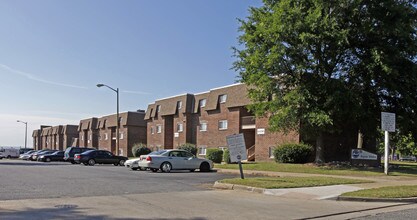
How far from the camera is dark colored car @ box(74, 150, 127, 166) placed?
37188mm

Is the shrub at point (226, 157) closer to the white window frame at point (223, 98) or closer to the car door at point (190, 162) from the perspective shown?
the white window frame at point (223, 98)

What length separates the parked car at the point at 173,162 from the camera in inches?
1019

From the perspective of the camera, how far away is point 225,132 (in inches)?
1827

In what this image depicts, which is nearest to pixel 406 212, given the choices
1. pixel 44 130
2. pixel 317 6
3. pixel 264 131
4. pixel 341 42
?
pixel 341 42

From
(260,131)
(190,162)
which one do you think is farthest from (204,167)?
(260,131)

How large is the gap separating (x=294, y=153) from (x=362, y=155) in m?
5.60

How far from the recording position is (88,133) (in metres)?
86.3

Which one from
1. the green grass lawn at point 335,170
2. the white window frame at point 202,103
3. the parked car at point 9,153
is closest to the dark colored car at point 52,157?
the white window frame at point 202,103

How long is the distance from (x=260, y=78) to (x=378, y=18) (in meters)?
8.15

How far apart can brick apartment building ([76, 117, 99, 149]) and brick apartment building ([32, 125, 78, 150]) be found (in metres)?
7.83

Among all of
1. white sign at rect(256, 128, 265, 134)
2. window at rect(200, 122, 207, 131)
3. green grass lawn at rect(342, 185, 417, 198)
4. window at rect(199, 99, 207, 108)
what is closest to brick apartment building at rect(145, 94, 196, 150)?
window at rect(199, 99, 207, 108)

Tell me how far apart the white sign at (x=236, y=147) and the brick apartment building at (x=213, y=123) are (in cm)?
1764

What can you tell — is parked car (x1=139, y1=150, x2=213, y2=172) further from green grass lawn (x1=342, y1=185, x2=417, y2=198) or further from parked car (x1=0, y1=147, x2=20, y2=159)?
parked car (x1=0, y1=147, x2=20, y2=159)

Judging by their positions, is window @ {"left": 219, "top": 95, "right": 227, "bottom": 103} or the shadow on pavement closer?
the shadow on pavement
